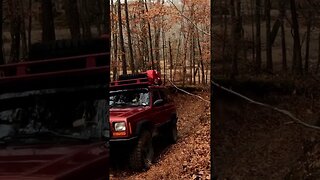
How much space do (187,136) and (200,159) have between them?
0.88 ft

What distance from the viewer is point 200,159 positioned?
4.45 m

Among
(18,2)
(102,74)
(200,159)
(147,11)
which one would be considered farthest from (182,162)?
(18,2)

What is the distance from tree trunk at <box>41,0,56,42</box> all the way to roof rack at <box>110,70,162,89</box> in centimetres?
86

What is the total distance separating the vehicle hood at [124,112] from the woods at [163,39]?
41 cm

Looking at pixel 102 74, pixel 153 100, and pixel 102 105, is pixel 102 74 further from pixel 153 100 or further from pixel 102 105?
pixel 153 100

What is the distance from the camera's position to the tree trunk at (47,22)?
147 inches

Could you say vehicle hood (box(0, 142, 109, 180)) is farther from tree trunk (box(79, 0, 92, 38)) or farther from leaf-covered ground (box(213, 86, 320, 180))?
leaf-covered ground (box(213, 86, 320, 180))

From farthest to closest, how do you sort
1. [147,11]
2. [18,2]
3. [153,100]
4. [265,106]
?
[147,11], [153,100], [265,106], [18,2]

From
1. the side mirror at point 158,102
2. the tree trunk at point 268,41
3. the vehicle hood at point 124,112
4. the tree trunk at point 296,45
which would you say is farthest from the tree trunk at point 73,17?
the tree trunk at point 296,45

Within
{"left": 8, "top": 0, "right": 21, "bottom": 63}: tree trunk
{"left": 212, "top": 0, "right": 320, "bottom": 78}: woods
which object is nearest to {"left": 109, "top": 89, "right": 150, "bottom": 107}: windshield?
{"left": 212, "top": 0, "right": 320, "bottom": 78}: woods

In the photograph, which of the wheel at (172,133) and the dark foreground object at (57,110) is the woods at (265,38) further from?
the dark foreground object at (57,110)

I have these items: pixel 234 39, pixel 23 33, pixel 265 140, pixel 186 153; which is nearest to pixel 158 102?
pixel 186 153

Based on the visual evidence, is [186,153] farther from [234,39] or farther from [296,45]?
[296,45]

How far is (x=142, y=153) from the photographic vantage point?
4262 mm
